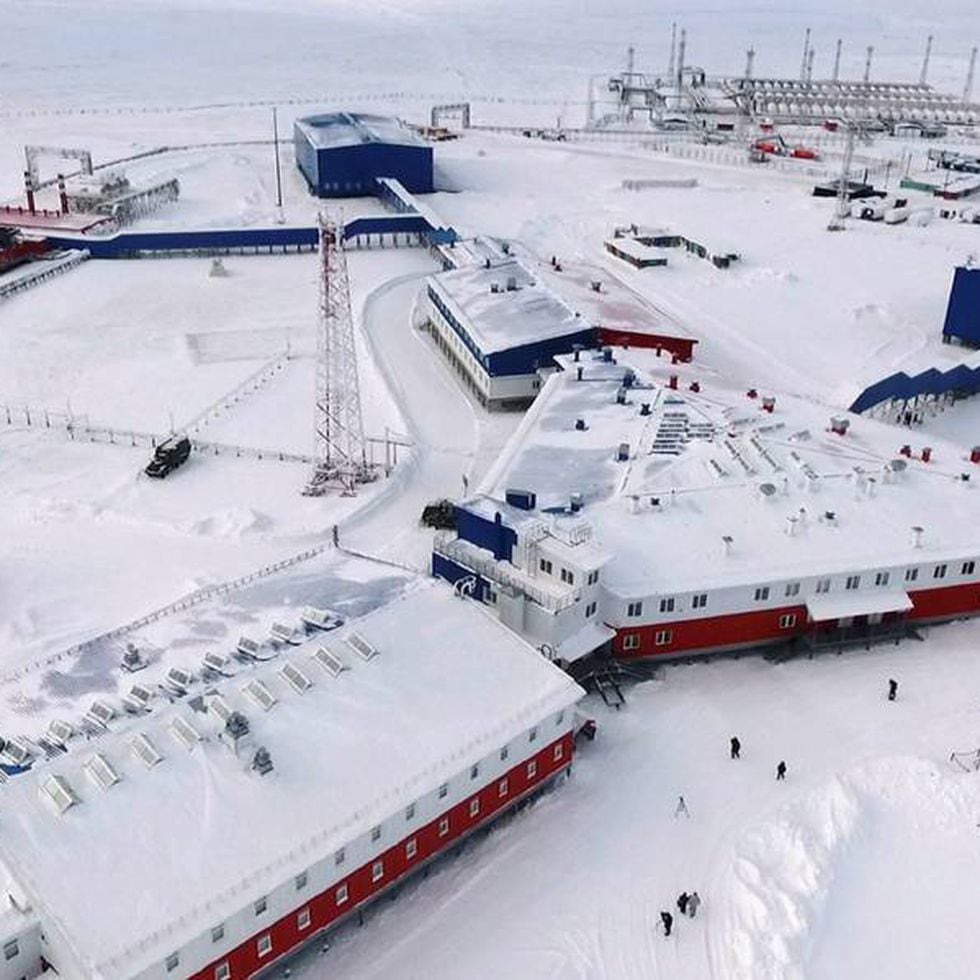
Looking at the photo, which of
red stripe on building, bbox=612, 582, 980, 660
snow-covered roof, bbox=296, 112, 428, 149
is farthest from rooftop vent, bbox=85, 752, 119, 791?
snow-covered roof, bbox=296, 112, 428, 149

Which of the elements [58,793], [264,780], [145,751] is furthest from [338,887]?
[58,793]

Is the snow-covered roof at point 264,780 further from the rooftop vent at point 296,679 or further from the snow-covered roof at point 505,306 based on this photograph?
the snow-covered roof at point 505,306

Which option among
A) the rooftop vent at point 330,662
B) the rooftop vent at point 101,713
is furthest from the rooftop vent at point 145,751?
the rooftop vent at point 330,662

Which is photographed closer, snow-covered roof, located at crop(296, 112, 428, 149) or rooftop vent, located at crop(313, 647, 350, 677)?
rooftop vent, located at crop(313, 647, 350, 677)

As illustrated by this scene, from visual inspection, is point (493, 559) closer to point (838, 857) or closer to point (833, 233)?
point (838, 857)

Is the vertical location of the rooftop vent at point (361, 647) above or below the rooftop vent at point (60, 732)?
above

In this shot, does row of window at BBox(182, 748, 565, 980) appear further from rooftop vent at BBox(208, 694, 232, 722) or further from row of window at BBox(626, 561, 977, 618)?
row of window at BBox(626, 561, 977, 618)

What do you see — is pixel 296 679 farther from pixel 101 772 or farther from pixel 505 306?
pixel 505 306
